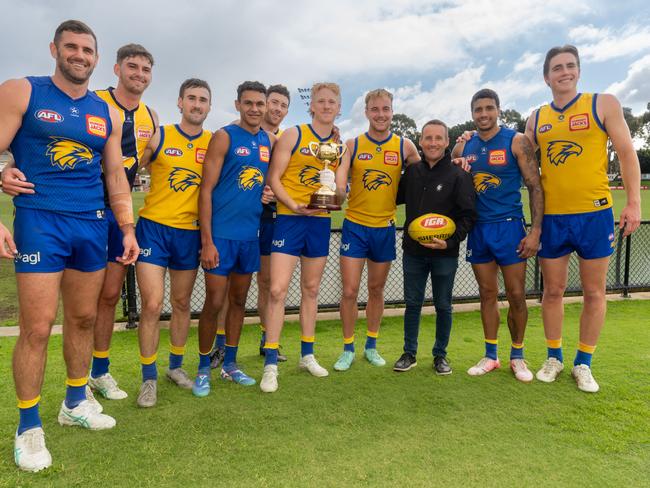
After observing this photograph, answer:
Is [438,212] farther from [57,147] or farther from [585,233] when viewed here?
[57,147]

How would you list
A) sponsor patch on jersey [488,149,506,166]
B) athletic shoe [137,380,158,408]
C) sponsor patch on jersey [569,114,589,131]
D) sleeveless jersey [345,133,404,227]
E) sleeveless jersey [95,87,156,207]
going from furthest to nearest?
sleeveless jersey [345,133,404,227]
sponsor patch on jersey [488,149,506,166]
sponsor patch on jersey [569,114,589,131]
sleeveless jersey [95,87,156,207]
athletic shoe [137,380,158,408]

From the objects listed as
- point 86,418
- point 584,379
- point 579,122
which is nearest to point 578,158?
point 579,122

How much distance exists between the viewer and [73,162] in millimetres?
2766

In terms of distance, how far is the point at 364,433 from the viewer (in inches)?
119

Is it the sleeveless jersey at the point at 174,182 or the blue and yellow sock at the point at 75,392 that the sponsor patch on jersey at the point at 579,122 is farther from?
the blue and yellow sock at the point at 75,392

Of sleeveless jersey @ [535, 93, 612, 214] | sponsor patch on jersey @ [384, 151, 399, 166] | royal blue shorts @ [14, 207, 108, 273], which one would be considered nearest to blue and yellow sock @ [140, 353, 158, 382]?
royal blue shorts @ [14, 207, 108, 273]

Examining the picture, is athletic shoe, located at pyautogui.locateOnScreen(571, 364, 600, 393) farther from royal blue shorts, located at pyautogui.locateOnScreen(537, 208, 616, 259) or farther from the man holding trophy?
the man holding trophy

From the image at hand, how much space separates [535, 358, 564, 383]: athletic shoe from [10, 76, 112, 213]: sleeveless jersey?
12.7ft

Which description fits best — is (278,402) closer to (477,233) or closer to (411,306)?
(411,306)

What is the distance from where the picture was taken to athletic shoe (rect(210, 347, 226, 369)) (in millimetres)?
4425

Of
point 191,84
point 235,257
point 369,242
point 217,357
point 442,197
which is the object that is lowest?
point 217,357

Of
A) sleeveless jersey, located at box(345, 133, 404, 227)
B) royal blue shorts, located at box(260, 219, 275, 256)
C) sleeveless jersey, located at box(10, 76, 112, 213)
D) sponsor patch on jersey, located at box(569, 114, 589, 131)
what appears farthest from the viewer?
royal blue shorts, located at box(260, 219, 275, 256)

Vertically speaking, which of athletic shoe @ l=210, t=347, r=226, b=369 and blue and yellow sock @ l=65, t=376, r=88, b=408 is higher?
blue and yellow sock @ l=65, t=376, r=88, b=408

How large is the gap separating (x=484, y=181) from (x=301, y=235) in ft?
5.69
